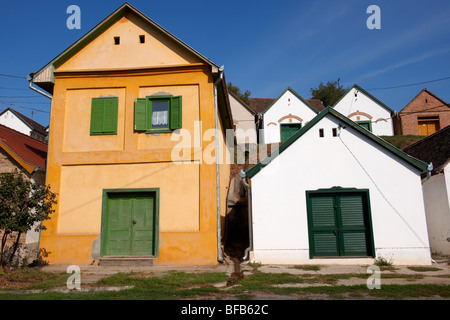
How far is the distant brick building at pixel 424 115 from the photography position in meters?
27.0

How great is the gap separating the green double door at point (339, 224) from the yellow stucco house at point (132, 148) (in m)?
3.07

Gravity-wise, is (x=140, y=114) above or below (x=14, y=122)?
below

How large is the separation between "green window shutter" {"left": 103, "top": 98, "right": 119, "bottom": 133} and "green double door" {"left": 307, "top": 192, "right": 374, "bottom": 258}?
7.00 m

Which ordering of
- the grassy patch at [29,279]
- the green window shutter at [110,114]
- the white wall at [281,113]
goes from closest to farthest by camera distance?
the grassy patch at [29,279] < the green window shutter at [110,114] < the white wall at [281,113]

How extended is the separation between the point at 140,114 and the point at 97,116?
156 cm

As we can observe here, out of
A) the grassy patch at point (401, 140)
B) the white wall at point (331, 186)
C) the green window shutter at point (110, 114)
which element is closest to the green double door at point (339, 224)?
the white wall at point (331, 186)

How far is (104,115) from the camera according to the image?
35.9ft

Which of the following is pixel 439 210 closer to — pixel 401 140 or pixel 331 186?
pixel 331 186

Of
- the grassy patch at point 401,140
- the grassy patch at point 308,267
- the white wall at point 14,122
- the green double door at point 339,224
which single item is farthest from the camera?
the white wall at point 14,122

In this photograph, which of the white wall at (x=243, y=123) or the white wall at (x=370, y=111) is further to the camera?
the white wall at (x=243, y=123)

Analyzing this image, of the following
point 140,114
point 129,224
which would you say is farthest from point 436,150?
point 129,224

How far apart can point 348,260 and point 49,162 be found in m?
10.3

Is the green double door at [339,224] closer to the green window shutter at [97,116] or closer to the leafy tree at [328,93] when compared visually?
the green window shutter at [97,116]

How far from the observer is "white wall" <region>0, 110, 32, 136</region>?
32.5 meters
